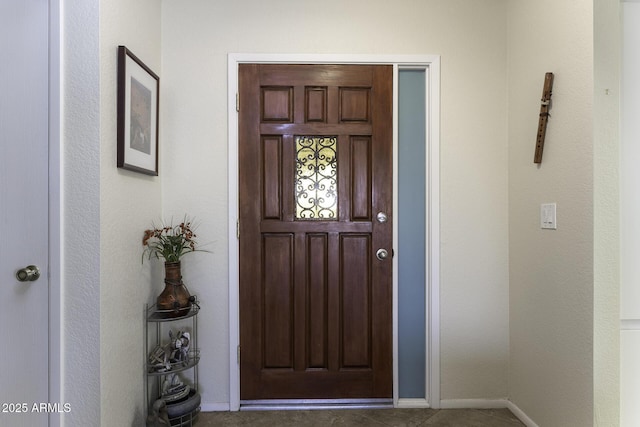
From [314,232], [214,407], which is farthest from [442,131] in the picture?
[214,407]

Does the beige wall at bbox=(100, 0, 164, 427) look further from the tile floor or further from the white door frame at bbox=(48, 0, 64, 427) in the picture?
the tile floor

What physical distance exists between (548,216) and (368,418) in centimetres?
149

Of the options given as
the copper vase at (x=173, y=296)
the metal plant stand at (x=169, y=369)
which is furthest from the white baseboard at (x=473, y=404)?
the copper vase at (x=173, y=296)

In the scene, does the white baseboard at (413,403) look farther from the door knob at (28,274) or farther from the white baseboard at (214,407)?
the door knob at (28,274)

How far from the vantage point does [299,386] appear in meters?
1.93

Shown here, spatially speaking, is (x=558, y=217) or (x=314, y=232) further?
(x=314, y=232)

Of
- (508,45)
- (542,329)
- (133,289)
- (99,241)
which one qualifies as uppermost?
(508,45)

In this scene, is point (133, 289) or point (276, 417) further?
point (276, 417)

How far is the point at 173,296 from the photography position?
1627mm

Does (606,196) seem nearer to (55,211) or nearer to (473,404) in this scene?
(473,404)

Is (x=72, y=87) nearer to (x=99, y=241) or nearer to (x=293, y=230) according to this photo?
(x=99, y=241)

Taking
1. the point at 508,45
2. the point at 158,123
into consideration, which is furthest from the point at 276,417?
the point at 508,45

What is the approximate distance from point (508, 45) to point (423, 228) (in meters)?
1.25

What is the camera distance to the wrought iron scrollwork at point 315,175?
1.95 metres
